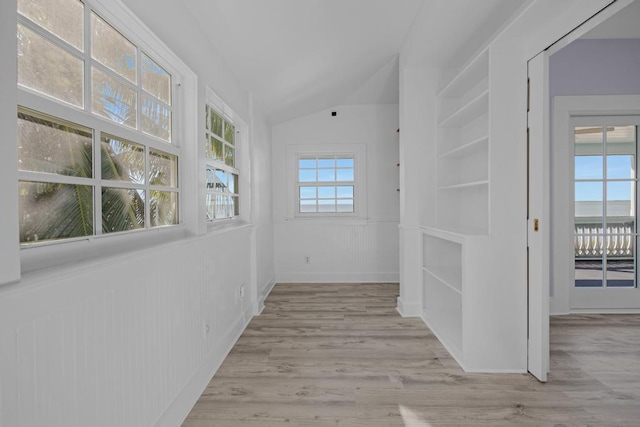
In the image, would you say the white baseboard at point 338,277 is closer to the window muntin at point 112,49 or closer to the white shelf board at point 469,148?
the white shelf board at point 469,148

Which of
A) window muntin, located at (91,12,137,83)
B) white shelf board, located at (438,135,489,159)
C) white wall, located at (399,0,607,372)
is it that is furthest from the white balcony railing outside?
window muntin, located at (91,12,137,83)

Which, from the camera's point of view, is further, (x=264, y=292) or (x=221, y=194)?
(x=264, y=292)

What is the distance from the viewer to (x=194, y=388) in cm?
193

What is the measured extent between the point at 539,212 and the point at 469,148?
0.79m

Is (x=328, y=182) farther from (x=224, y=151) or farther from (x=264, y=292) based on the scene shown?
(x=224, y=151)

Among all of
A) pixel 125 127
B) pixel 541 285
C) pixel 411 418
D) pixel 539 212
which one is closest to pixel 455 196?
pixel 539 212

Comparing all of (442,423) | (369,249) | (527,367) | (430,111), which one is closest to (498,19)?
(430,111)

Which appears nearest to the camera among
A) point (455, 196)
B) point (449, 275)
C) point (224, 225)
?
point (224, 225)

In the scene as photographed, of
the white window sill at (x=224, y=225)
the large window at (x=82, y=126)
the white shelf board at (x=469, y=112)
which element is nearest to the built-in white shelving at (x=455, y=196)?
the white shelf board at (x=469, y=112)

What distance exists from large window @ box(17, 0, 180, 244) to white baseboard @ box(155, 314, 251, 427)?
3.00 ft

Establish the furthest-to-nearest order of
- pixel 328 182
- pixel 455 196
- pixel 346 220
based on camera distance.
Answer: pixel 328 182 → pixel 346 220 → pixel 455 196

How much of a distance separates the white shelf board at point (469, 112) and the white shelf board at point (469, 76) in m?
0.18

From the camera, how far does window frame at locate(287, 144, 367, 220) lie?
4.96 metres

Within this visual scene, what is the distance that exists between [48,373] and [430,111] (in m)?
3.42
